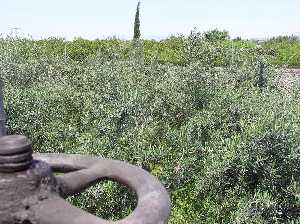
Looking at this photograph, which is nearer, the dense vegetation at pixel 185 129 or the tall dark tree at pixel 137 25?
the dense vegetation at pixel 185 129

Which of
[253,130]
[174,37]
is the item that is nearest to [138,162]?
[253,130]

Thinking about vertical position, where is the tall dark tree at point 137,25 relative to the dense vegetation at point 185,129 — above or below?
above

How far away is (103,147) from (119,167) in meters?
8.67

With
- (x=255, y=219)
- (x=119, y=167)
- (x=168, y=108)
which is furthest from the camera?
(x=168, y=108)

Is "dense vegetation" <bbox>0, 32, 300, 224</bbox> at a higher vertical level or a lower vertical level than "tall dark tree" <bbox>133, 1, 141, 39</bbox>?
lower

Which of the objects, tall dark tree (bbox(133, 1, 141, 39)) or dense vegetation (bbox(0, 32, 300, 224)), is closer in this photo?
dense vegetation (bbox(0, 32, 300, 224))

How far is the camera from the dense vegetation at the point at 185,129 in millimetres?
10258

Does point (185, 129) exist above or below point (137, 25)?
below

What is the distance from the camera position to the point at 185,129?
39.9ft

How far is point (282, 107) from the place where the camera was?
11391mm

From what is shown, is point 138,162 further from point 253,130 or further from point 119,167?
point 119,167

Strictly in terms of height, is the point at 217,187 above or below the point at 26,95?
below

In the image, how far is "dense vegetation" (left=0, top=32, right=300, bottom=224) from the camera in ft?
33.7

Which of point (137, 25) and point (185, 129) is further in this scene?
point (137, 25)
